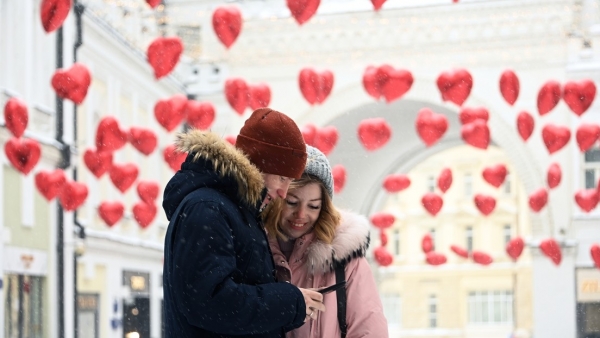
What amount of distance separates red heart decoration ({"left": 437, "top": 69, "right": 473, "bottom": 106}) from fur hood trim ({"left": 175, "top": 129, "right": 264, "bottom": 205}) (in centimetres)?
1141

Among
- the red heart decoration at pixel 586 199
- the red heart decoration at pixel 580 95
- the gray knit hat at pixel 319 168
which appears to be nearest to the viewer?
the gray knit hat at pixel 319 168

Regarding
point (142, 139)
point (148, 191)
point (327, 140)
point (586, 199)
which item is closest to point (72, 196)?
point (142, 139)

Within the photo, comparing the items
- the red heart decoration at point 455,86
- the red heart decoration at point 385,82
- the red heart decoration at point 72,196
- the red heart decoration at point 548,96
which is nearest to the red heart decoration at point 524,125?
the red heart decoration at point 548,96

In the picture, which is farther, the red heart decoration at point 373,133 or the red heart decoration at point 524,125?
the red heart decoration at point 524,125

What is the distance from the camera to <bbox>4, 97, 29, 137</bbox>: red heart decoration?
11969 mm

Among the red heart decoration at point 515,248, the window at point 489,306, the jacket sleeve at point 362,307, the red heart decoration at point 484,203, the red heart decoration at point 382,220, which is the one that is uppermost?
the red heart decoration at point 484,203

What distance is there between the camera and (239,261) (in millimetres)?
2781

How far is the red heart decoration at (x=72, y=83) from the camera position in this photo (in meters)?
11.6

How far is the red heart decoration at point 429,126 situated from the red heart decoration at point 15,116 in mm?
5596

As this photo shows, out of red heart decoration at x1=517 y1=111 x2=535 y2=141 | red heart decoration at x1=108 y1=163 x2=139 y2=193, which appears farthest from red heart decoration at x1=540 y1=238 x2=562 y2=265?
red heart decoration at x1=108 y1=163 x2=139 y2=193

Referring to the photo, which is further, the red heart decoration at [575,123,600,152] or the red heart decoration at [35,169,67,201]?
the red heart decoration at [575,123,600,152]

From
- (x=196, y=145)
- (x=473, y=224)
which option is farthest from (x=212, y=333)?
(x=473, y=224)

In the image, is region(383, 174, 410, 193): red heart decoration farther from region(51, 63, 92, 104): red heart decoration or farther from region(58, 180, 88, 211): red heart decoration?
region(51, 63, 92, 104): red heart decoration

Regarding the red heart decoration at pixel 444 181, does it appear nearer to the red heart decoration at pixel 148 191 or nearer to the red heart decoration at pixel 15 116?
the red heart decoration at pixel 148 191
